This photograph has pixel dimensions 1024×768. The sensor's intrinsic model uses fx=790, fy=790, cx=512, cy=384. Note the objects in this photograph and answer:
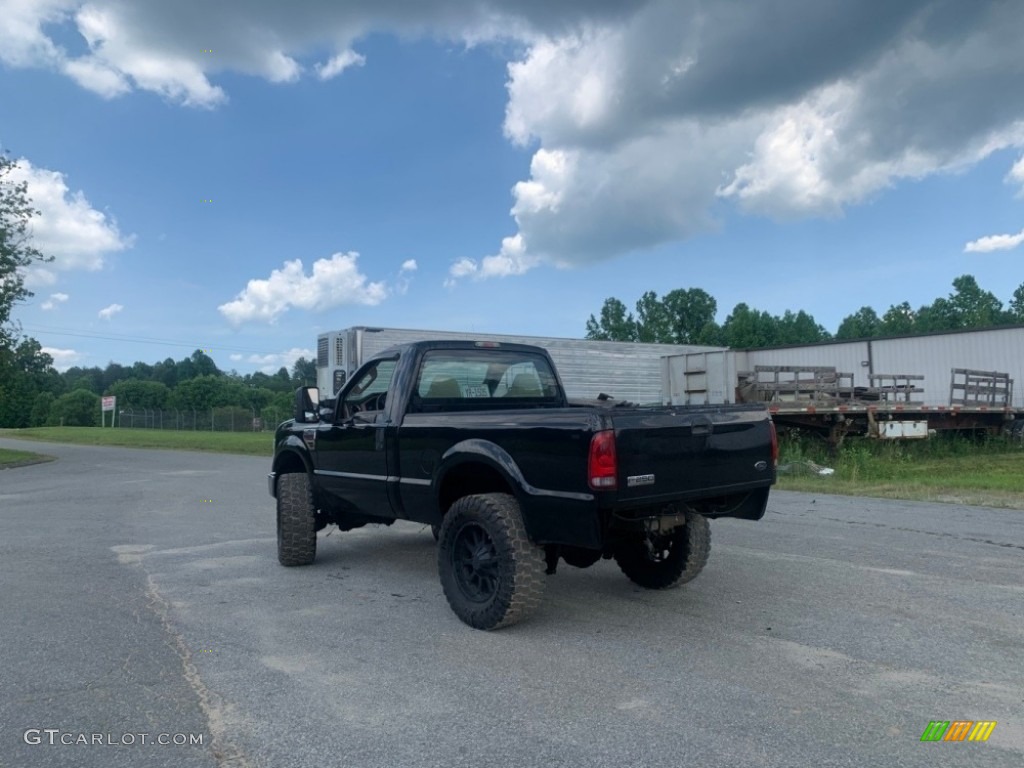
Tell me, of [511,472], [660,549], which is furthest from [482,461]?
[660,549]

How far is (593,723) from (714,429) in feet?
7.04

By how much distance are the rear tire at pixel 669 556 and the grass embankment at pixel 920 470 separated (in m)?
7.06

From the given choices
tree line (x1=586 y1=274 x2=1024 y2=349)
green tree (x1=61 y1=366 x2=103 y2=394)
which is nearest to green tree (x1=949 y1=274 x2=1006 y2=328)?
tree line (x1=586 y1=274 x2=1024 y2=349)

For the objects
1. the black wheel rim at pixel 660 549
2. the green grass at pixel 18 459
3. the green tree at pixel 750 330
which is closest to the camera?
the black wheel rim at pixel 660 549

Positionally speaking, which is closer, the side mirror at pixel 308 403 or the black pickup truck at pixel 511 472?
the black pickup truck at pixel 511 472

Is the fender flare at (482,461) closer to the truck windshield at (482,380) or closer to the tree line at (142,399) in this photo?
the truck windshield at (482,380)

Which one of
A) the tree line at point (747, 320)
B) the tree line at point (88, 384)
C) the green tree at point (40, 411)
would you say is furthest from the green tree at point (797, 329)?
the green tree at point (40, 411)

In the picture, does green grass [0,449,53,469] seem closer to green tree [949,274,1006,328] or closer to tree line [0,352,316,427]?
tree line [0,352,316,427]

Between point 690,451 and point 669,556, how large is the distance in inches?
52.8

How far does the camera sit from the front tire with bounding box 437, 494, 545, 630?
4773 millimetres
